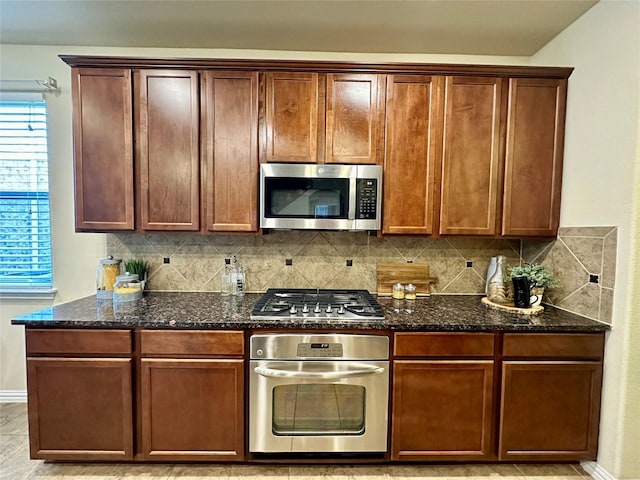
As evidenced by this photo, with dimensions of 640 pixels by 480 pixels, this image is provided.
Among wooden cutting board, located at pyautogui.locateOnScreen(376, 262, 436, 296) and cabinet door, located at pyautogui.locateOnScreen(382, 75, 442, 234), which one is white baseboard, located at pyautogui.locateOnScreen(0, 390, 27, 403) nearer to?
wooden cutting board, located at pyautogui.locateOnScreen(376, 262, 436, 296)

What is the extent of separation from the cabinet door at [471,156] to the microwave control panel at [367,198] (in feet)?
1.54

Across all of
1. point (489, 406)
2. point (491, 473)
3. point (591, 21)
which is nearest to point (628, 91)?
point (591, 21)

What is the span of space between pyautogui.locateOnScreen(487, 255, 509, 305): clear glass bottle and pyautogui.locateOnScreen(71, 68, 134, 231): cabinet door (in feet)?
8.46

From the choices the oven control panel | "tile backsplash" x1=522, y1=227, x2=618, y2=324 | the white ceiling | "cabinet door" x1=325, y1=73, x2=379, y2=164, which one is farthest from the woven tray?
the white ceiling

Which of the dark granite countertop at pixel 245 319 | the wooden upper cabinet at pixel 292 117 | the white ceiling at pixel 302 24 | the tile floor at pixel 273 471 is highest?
the white ceiling at pixel 302 24

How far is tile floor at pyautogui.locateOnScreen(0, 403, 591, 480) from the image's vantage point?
1827 mm

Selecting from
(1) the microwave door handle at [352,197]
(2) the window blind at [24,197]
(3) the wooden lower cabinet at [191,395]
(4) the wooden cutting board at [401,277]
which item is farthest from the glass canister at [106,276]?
(4) the wooden cutting board at [401,277]

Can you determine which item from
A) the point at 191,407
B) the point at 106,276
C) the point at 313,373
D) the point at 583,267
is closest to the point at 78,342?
the point at 106,276

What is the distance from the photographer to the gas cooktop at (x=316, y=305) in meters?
1.88

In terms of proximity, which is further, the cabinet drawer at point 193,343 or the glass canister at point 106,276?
the glass canister at point 106,276

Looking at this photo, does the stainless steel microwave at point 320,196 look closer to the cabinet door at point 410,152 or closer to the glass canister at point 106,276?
the cabinet door at point 410,152

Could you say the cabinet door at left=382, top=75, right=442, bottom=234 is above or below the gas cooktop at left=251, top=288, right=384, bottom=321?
above

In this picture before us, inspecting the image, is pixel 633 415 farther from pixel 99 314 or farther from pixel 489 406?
pixel 99 314

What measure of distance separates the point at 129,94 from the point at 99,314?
1.40m
